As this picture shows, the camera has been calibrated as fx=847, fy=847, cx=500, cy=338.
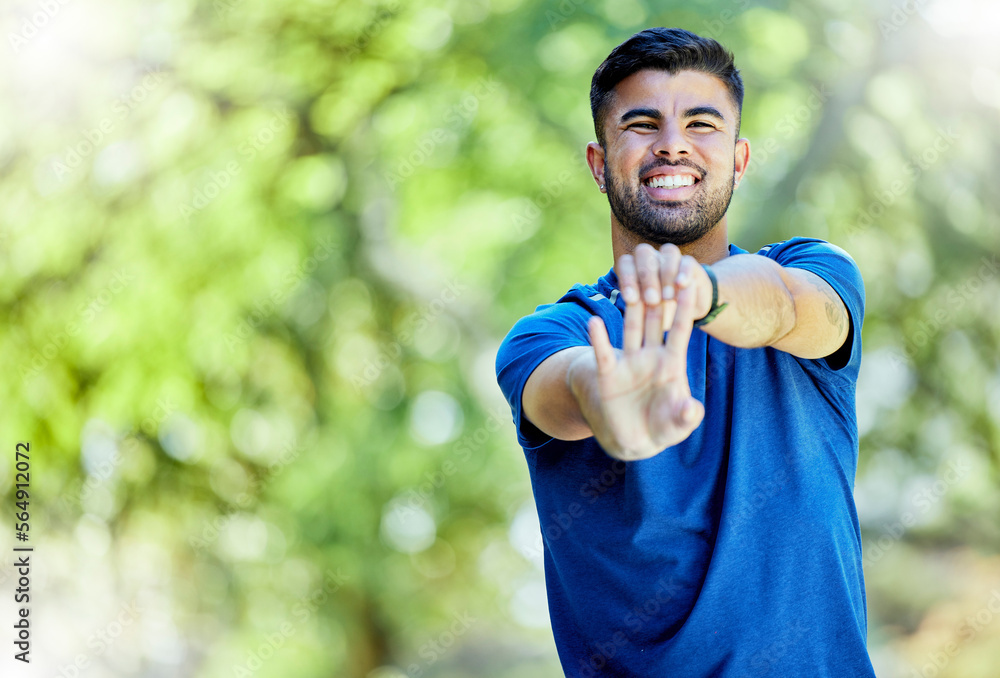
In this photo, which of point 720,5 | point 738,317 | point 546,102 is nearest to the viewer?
point 738,317

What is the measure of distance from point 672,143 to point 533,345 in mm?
443

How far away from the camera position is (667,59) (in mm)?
1523

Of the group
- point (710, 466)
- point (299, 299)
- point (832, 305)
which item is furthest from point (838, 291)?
point (299, 299)

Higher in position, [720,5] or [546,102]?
[720,5]

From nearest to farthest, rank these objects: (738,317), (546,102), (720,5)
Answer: (738,317) → (720,5) → (546,102)

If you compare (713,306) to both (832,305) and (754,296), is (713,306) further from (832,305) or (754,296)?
(832,305)

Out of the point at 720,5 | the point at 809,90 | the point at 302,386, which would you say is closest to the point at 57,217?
the point at 302,386

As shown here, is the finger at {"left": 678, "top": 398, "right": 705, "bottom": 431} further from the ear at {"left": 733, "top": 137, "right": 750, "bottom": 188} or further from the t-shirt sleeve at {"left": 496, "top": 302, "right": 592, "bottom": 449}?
the ear at {"left": 733, "top": 137, "right": 750, "bottom": 188}

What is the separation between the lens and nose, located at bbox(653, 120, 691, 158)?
1453 mm

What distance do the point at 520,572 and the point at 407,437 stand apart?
0.94 metres

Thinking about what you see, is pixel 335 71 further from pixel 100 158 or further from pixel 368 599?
pixel 368 599

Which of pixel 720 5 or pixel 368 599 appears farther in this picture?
pixel 368 599

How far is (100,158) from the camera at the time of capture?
4367 mm

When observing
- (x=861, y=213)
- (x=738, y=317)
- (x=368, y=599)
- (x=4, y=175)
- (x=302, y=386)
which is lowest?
(x=368, y=599)
